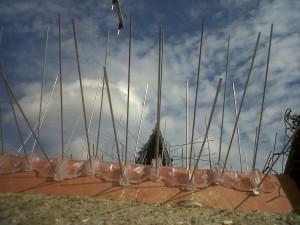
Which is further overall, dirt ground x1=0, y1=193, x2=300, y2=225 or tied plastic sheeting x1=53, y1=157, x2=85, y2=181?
tied plastic sheeting x1=53, y1=157, x2=85, y2=181

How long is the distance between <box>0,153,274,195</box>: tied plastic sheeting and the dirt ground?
0.37 metres

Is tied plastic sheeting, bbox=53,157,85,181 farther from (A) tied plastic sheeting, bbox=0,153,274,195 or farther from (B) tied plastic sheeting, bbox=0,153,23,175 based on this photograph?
(B) tied plastic sheeting, bbox=0,153,23,175

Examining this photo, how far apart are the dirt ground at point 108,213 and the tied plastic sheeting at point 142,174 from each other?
37 cm

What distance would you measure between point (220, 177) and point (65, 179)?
5.99 feet

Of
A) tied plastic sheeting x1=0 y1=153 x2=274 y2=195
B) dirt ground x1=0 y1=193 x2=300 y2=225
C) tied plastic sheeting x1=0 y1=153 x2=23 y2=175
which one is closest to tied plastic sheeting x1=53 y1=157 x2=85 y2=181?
tied plastic sheeting x1=0 y1=153 x2=274 y2=195

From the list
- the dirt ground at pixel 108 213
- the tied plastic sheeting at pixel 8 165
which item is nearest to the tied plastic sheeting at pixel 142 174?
the tied plastic sheeting at pixel 8 165

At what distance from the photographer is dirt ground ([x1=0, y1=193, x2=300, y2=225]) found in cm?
309

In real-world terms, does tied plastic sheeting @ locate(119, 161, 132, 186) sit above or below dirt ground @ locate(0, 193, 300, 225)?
above

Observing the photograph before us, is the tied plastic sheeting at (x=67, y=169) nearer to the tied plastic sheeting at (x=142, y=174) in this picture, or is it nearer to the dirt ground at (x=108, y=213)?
the tied plastic sheeting at (x=142, y=174)

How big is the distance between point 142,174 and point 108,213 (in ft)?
3.07

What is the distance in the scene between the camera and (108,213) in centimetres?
331

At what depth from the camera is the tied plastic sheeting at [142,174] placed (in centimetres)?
406

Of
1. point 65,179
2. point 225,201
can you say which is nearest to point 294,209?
point 225,201

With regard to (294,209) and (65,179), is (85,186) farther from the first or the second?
(294,209)
